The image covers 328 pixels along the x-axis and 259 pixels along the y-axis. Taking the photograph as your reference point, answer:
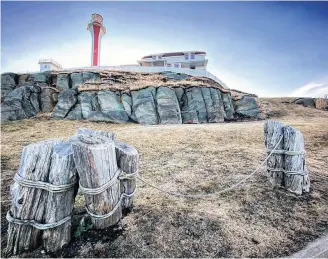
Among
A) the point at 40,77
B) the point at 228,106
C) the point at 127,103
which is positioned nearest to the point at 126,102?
the point at 127,103

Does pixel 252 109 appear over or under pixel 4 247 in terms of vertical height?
over

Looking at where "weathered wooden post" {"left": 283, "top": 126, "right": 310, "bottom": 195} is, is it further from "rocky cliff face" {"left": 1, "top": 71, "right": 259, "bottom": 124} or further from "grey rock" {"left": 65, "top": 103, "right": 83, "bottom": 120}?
"grey rock" {"left": 65, "top": 103, "right": 83, "bottom": 120}

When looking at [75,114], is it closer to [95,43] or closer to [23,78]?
[23,78]

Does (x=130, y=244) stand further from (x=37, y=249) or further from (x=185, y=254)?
(x=37, y=249)

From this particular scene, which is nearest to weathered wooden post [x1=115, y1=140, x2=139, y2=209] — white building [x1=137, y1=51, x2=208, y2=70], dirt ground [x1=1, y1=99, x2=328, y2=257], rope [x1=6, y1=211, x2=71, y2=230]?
dirt ground [x1=1, y1=99, x2=328, y2=257]

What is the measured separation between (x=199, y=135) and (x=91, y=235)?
901 centimetres

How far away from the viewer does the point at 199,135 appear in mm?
11539

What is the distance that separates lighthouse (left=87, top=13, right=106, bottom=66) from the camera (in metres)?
34.6

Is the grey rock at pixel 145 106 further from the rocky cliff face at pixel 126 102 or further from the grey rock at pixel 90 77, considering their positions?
the grey rock at pixel 90 77

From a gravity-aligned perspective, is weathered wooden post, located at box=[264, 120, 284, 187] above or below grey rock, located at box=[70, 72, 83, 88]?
below

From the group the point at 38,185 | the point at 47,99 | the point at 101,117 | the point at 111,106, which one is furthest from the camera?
the point at 47,99

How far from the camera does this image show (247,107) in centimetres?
2267

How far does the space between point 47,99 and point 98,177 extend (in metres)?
20.5

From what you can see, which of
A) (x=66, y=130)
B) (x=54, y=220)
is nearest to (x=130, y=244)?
(x=54, y=220)
